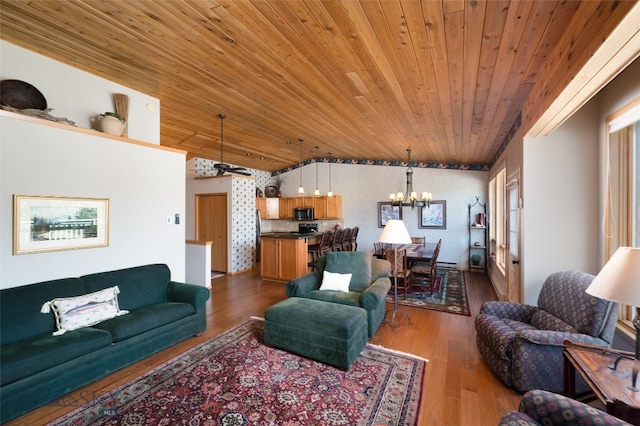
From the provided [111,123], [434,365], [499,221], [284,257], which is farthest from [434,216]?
[111,123]

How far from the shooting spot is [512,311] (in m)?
2.74

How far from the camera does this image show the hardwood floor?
1.99m

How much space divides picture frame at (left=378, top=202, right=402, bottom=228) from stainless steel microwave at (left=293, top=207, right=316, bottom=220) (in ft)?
6.30

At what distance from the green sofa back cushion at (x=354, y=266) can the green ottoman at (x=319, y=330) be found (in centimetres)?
68

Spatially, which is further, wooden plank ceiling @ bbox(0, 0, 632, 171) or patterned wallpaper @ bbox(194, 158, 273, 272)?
patterned wallpaper @ bbox(194, 158, 273, 272)

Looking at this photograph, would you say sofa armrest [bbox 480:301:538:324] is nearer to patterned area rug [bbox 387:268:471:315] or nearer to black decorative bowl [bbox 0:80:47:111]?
patterned area rug [bbox 387:268:471:315]

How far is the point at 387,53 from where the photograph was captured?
7.24ft

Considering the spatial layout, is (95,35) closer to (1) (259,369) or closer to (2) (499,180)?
(1) (259,369)

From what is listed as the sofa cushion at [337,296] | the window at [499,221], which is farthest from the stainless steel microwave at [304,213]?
the sofa cushion at [337,296]

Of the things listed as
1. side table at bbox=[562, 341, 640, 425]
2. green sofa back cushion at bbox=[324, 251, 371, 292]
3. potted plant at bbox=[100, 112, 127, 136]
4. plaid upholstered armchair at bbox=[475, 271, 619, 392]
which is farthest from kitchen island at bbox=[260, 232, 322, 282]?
side table at bbox=[562, 341, 640, 425]

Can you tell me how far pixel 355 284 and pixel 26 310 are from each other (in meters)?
3.24

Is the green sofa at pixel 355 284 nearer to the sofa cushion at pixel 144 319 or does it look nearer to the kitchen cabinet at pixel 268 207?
the sofa cushion at pixel 144 319

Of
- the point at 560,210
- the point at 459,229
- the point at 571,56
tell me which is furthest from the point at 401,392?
the point at 459,229

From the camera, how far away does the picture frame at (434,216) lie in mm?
7072
